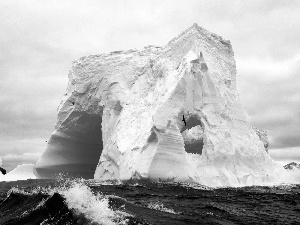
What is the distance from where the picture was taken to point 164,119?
56.3 ft

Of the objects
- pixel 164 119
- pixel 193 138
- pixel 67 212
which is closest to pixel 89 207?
pixel 67 212

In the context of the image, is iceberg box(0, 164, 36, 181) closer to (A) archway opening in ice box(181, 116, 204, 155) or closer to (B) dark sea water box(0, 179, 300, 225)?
(A) archway opening in ice box(181, 116, 204, 155)

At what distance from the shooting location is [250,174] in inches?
711

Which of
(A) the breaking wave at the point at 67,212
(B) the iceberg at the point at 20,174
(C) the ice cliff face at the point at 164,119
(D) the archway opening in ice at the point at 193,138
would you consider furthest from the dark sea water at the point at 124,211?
(B) the iceberg at the point at 20,174

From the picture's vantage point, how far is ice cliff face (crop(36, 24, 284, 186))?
16.9 m

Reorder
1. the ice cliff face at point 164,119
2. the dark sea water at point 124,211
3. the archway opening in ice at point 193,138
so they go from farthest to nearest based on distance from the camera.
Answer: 1. the archway opening in ice at point 193,138
2. the ice cliff face at point 164,119
3. the dark sea water at point 124,211

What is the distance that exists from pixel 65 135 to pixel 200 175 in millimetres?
10020

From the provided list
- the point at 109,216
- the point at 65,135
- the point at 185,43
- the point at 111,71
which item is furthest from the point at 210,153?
the point at 109,216

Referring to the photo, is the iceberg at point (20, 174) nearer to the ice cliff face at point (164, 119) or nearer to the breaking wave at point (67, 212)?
the ice cliff face at point (164, 119)

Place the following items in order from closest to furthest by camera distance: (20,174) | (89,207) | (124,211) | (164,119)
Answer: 1. (89,207)
2. (124,211)
3. (164,119)
4. (20,174)

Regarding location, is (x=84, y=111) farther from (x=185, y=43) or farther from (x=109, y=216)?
(x=109, y=216)

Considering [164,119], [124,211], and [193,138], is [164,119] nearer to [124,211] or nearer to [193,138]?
[193,138]

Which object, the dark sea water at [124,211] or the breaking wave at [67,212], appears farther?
the dark sea water at [124,211]

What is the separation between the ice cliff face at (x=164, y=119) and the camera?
16.9m
